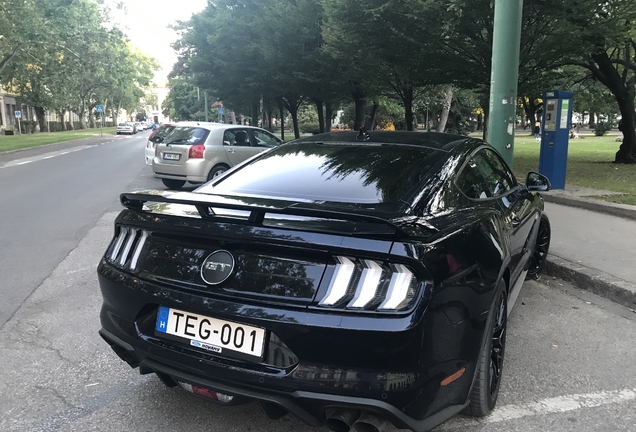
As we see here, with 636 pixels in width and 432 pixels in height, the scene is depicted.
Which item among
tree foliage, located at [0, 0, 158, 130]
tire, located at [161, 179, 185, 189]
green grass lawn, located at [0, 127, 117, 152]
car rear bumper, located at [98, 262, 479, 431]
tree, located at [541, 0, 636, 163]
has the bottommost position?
green grass lawn, located at [0, 127, 117, 152]

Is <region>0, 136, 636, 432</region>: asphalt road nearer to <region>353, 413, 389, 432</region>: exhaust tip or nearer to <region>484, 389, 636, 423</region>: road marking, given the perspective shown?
<region>484, 389, 636, 423</region>: road marking

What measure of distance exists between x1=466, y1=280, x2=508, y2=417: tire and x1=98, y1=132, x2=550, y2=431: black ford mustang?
0.04 feet

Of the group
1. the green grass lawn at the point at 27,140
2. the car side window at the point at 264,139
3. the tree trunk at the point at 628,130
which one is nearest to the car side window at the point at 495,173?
the car side window at the point at 264,139

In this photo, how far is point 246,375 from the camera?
2.26 metres

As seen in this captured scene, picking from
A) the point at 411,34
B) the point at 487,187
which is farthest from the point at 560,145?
the point at 487,187

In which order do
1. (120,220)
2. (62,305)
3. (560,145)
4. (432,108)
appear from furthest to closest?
(432,108)
(560,145)
(62,305)
(120,220)

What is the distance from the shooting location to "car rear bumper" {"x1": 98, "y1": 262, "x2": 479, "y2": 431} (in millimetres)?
2129

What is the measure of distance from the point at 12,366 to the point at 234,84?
27.4 metres

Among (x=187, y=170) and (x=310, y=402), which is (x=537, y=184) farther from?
(x=187, y=170)

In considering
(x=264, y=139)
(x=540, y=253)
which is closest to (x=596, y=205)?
(x=540, y=253)

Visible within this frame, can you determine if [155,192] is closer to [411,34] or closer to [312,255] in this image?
[312,255]

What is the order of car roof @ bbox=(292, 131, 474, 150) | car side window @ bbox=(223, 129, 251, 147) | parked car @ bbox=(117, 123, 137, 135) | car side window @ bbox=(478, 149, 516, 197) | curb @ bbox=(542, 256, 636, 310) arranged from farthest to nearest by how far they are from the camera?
1. parked car @ bbox=(117, 123, 137, 135)
2. car side window @ bbox=(223, 129, 251, 147)
3. curb @ bbox=(542, 256, 636, 310)
4. car side window @ bbox=(478, 149, 516, 197)
5. car roof @ bbox=(292, 131, 474, 150)

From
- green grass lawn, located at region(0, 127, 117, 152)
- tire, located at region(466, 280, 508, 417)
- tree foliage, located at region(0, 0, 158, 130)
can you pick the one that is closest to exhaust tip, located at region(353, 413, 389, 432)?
tire, located at region(466, 280, 508, 417)

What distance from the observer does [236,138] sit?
12430 mm
